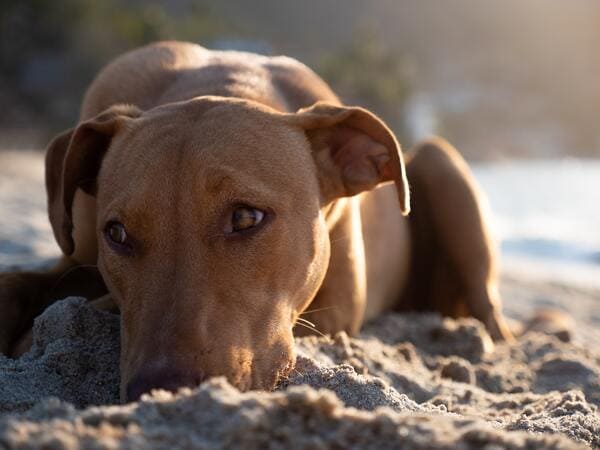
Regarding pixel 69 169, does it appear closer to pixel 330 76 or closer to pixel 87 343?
pixel 87 343

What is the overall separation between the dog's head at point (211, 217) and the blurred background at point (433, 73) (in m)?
2.54

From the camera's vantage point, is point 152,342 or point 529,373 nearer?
point 152,342

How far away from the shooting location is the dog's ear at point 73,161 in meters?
3.27

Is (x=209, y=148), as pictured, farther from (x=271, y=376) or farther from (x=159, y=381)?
(x=159, y=381)

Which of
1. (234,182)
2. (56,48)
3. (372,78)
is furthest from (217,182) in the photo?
(372,78)

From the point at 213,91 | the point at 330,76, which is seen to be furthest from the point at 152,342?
the point at 330,76

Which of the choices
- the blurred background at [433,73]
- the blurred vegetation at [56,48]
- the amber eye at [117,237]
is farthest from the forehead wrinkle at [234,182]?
the blurred vegetation at [56,48]

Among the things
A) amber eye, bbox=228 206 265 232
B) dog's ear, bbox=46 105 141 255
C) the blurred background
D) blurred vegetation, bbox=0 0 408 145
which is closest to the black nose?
amber eye, bbox=228 206 265 232

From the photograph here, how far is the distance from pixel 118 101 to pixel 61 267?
82 cm

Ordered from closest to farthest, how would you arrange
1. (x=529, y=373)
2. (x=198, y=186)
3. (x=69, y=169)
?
(x=198, y=186) < (x=69, y=169) < (x=529, y=373)

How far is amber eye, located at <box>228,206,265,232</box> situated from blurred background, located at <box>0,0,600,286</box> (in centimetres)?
297

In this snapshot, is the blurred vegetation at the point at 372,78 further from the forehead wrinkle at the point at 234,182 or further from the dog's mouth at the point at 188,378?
the dog's mouth at the point at 188,378

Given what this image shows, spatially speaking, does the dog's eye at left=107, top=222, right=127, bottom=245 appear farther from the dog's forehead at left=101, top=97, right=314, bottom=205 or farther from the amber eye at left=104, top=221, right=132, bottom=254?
the dog's forehead at left=101, top=97, right=314, bottom=205

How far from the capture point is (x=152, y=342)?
7.67 ft
